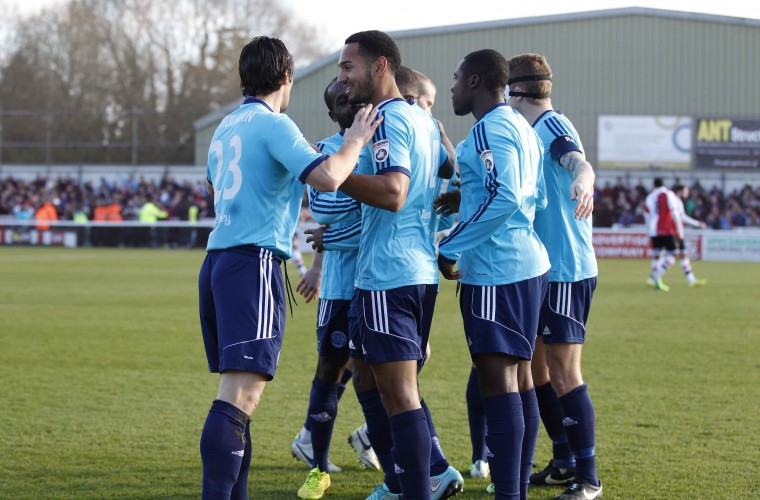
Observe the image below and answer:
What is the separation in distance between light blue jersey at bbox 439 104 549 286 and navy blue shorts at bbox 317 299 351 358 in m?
0.99

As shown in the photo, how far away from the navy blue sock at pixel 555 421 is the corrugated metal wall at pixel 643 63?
3561 cm

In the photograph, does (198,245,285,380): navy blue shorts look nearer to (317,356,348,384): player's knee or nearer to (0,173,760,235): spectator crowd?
(317,356,348,384): player's knee

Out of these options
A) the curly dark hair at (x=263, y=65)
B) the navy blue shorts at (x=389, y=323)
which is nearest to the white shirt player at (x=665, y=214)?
the navy blue shorts at (x=389, y=323)

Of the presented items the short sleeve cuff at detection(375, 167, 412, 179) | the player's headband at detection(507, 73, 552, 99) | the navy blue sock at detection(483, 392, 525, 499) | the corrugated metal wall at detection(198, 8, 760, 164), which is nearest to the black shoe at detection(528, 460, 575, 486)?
the navy blue sock at detection(483, 392, 525, 499)

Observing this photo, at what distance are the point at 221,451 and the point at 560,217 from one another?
2.29 meters

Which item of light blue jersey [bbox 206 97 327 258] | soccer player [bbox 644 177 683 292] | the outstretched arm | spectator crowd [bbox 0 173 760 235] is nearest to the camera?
light blue jersey [bbox 206 97 327 258]

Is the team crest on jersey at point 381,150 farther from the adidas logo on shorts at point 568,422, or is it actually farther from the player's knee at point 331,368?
the adidas logo on shorts at point 568,422

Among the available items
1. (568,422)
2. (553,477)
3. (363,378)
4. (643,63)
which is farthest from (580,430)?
(643,63)

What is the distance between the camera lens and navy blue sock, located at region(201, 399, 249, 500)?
4.03 m

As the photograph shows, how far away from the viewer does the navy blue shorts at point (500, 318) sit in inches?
173

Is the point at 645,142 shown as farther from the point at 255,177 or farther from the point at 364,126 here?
the point at 255,177

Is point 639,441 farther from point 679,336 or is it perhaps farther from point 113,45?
point 113,45

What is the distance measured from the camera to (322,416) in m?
5.58

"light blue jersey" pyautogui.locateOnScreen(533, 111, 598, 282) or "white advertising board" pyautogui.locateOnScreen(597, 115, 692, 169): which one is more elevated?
"white advertising board" pyautogui.locateOnScreen(597, 115, 692, 169)
